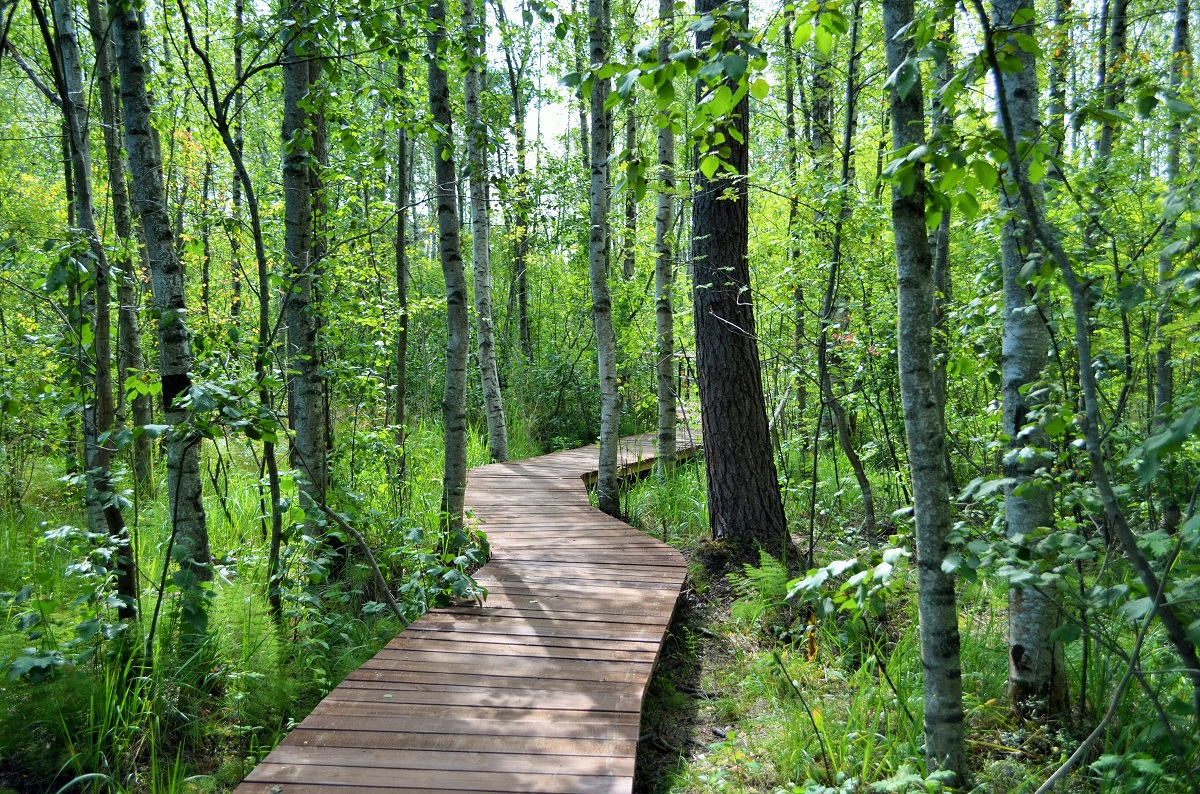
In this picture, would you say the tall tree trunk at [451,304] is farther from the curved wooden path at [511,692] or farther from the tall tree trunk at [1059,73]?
the tall tree trunk at [1059,73]

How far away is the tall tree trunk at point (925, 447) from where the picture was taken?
2275 mm

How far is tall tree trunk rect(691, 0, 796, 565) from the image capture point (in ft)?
19.1

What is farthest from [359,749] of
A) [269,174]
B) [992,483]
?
[269,174]

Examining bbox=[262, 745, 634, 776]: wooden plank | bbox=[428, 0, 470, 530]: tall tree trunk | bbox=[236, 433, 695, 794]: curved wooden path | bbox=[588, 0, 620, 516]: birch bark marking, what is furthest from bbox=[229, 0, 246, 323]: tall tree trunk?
bbox=[262, 745, 634, 776]: wooden plank

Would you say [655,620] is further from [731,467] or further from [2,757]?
[2,757]

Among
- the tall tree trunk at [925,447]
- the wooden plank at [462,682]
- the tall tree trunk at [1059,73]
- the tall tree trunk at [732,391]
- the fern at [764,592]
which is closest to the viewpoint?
the tall tree trunk at [925,447]

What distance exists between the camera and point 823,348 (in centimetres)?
377

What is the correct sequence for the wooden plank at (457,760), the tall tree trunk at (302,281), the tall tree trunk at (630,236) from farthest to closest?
the tall tree trunk at (630,236), the tall tree trunk at (302,281), the wooden plank at (457,760)

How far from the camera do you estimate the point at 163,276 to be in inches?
142

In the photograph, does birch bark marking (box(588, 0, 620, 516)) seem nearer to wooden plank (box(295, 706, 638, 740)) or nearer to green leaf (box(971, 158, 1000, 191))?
wooden plank (box(295, 706, 638, 740))

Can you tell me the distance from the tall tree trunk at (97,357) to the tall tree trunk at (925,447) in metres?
3.12

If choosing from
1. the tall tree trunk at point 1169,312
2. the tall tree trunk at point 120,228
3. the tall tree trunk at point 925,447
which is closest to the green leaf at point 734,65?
the tall tree trunk at point 925,447

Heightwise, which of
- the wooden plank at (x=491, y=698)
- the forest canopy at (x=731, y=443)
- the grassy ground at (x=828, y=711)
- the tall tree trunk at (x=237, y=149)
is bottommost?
the grassy ground at (x=828, y=711)

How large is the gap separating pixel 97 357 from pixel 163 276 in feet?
2.60
